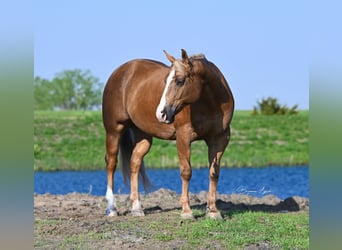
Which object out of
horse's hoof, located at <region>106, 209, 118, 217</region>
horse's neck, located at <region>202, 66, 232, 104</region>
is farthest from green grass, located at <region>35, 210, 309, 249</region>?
horse's neck, located at <region>202, 66, 232, 104</region>

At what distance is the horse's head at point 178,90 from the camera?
7.39 meters

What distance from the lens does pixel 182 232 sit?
7328mm

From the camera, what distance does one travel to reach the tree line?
46469 mm

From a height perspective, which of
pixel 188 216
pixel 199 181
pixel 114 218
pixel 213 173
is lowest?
pixel 199 181

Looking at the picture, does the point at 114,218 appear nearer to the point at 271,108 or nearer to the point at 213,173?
the point at 213,173

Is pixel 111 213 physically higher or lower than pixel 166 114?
lower

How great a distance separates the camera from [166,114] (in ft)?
24.2

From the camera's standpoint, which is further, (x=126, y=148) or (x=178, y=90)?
(x=126, y=148)

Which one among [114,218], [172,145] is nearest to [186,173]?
[114,218]

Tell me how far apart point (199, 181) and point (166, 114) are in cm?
1441

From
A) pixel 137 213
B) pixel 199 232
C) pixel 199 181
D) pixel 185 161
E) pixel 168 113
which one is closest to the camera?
pixel 199 232

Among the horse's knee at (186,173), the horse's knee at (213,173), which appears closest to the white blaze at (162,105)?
the horse's knee at (186,173)

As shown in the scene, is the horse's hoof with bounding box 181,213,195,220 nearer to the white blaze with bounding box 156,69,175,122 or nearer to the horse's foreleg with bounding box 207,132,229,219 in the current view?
the horse's foreleg with bounding box 207,132,229,219
